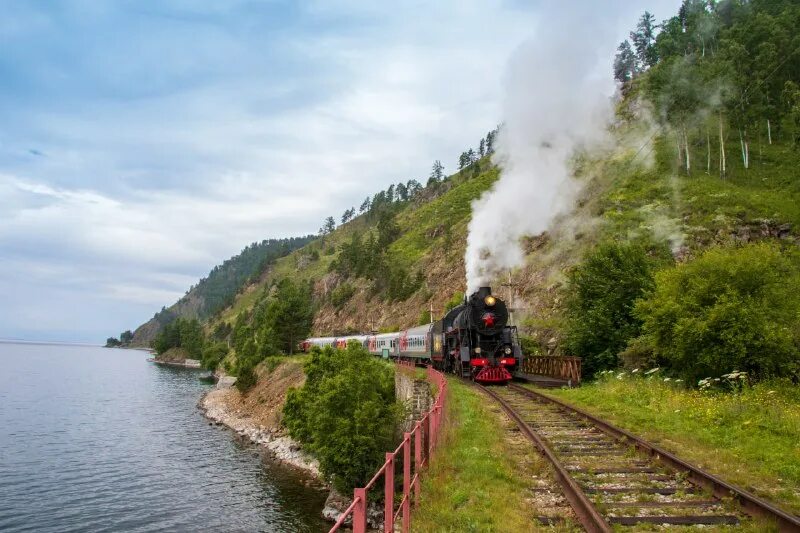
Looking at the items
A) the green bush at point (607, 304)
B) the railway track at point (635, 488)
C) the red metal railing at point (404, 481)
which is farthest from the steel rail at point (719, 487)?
the green bush at point (607, 304)

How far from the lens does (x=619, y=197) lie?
58531mm

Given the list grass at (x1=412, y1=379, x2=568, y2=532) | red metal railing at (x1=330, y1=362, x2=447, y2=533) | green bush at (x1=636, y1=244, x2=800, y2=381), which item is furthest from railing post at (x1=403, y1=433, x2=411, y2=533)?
green bush at (x1=636, y1=244, x2=800, y2=381)

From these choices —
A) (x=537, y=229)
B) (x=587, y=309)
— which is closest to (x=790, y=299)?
(x=587, y=309)

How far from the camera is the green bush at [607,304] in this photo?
2745 cm

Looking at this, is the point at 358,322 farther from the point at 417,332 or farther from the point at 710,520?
the point at 710,520

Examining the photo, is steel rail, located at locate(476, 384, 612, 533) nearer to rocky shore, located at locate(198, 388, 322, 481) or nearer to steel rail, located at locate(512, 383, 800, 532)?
steel rail, located at locate(512, 383, 800, 532)

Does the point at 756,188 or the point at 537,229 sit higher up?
the point at 756,188

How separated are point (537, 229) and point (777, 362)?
36565mm

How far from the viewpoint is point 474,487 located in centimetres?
925

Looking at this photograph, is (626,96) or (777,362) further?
(626,96)

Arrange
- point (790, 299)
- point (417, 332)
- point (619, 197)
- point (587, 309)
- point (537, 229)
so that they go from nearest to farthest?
point (790, 299) < point (587, 309) < point (417, 332) < point (537, 229) < point (619, 197)

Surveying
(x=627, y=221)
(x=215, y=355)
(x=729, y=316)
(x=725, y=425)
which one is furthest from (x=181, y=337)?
(x=725, y=425)

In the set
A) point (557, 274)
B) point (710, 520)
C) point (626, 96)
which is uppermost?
point (626, 96)

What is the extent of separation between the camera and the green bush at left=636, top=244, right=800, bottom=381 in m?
18.8
